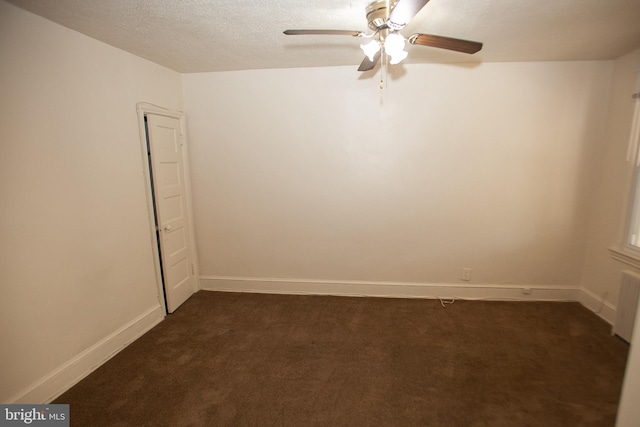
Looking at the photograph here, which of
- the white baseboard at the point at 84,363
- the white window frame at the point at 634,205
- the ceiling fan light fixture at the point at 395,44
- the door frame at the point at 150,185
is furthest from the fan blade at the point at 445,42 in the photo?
the white baseboard at the point at 84,363

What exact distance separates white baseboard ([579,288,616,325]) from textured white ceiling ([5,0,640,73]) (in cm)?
237

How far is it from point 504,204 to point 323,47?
2483mm

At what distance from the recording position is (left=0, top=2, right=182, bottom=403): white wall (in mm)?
1674

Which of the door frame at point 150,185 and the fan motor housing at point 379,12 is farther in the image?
the door frame at point 150,185

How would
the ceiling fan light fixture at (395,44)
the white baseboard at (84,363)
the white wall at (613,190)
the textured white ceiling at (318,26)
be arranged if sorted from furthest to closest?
the white wall at (613,190) → the white baseboard at (84,363) → the textured white ceiling at (318,26) → the ceiling fan light fixture at (395,44)

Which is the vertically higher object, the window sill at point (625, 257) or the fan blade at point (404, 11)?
the fan blade at point (404, 11)

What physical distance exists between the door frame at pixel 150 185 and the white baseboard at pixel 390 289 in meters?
0.52

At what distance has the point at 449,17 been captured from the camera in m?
1.86

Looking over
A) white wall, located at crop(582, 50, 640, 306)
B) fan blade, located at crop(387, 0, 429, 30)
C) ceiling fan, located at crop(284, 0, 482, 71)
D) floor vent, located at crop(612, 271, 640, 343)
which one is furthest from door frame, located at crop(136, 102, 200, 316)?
white wall, located at crop(582, 50, 640, 306)

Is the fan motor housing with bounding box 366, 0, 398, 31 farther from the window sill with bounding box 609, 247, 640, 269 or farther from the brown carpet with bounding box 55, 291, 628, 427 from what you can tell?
the window sill with bounding box 609, 247, 640, 269

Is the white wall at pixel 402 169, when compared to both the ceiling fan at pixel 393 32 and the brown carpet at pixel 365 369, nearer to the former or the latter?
the brown carpet at pixel 365 369

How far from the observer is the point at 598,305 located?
279cm

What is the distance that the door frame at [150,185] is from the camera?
2.57 m

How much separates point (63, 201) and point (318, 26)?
2231mm
